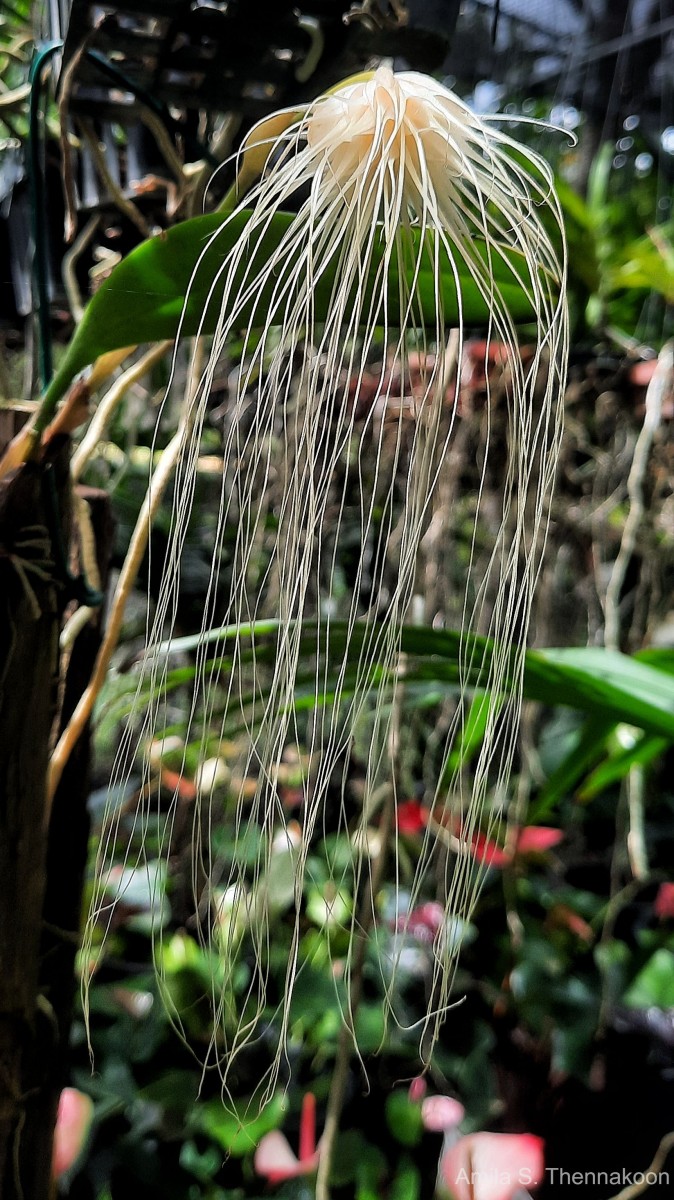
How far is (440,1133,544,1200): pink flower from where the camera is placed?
0.74 m

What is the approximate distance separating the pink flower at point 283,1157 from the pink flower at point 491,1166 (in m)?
0.13

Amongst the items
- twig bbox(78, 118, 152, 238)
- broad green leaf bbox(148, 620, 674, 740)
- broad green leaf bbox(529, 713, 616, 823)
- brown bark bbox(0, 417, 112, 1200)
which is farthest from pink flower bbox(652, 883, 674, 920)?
twig bbox(78, 118, 152, 238)

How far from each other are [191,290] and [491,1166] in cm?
79

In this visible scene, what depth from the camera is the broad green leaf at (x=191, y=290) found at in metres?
0.33

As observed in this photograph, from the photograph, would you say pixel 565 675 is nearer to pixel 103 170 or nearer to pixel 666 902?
pixel 103 170

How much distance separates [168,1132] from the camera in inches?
30.5

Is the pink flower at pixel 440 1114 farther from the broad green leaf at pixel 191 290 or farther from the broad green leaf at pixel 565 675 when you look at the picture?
the broad green leaf at pixel 191 290

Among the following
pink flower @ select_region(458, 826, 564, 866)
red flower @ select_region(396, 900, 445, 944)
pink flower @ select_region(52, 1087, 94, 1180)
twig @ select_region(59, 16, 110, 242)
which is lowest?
pink flower @ select_region(52, 1087, 94, 1180)

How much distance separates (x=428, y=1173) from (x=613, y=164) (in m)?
1.73

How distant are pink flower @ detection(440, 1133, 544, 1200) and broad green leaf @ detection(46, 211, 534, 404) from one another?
739 mm

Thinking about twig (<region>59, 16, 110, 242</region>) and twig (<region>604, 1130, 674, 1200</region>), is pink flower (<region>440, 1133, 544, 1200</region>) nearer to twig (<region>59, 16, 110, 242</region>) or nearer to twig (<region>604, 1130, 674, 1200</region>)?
twig (<region>604, 1130, 674, 1200</region>)

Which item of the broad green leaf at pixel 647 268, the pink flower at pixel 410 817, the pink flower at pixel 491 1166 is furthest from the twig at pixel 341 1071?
the broad green leaf at pixel 647 268

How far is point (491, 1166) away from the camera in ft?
2.44

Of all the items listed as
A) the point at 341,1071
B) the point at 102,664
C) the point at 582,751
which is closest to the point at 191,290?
→ the point at 102,664
